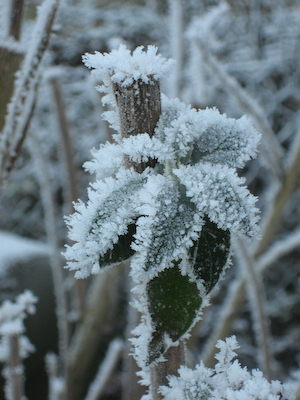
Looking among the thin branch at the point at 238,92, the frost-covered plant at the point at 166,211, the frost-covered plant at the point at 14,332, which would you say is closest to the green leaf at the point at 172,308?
the frost-covered plant at the point at 166,211

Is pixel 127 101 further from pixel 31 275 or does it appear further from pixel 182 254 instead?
pixel 31 275

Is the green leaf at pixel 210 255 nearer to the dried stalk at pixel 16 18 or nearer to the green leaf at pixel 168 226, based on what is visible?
the green leaf at pixel 168 226

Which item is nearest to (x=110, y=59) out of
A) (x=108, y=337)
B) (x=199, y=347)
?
(x=108, y=337)

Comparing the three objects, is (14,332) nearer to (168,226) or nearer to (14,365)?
(14,365)

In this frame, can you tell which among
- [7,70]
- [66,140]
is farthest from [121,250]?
[66,140]

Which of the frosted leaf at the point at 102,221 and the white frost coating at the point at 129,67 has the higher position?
the white frost coating at the point at 129,67

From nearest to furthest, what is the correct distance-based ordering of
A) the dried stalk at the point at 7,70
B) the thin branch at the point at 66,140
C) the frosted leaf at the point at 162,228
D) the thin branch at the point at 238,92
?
the frosted leaf at the point at 162,228 < the dried stalk at the point at 7,70 < the thin branch at the point at 238,92 < the thin branch at the point at 66,140

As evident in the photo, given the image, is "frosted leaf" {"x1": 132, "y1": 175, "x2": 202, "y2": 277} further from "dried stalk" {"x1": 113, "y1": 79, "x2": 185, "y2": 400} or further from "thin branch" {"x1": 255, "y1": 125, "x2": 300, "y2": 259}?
"thin branch" {"x1": 255, "y1": 125, "x2": 300, "y2": 259}
